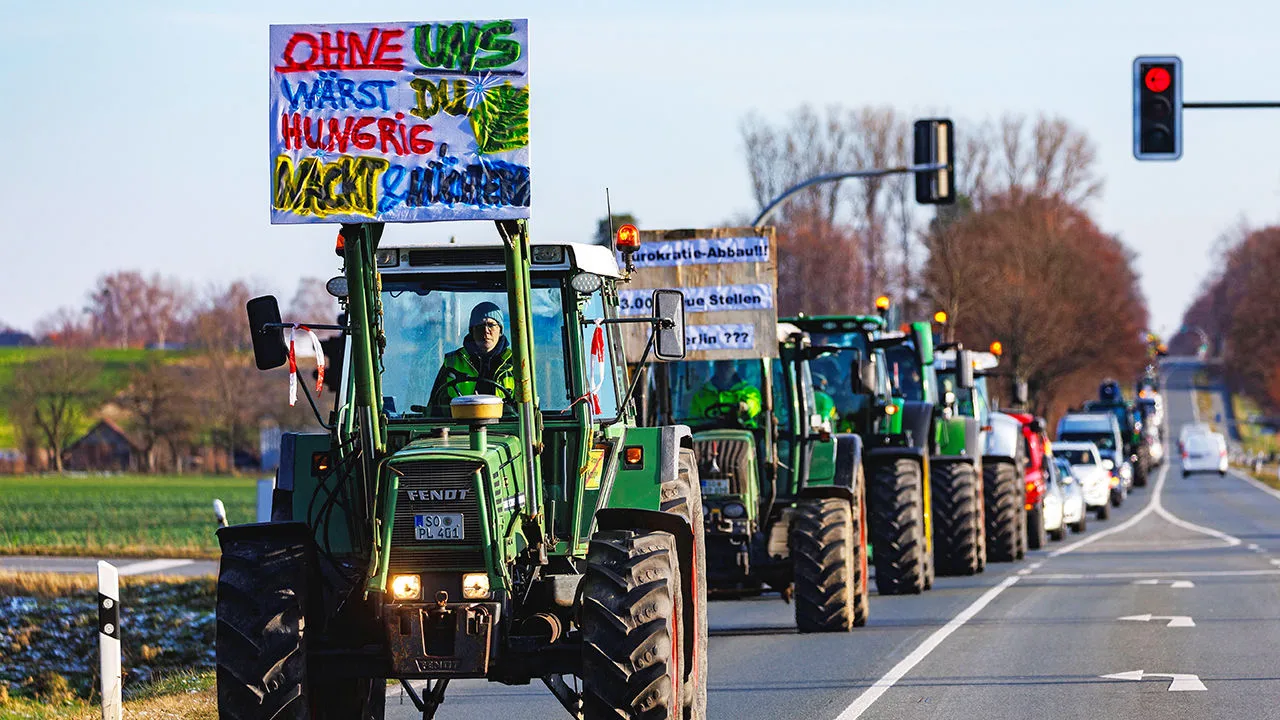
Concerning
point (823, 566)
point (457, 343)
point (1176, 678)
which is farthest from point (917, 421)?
point (457, 343)

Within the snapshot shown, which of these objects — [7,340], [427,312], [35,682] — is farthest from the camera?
[7,340]

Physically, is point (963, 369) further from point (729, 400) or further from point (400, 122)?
point (400, 122)

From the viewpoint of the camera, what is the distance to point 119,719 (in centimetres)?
1106

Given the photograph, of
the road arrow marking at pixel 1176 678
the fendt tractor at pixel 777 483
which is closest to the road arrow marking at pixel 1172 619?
the fendt tractor at pixel 777 483

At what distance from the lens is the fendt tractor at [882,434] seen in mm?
20453

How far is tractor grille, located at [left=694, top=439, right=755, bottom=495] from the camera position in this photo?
17219 millimetres

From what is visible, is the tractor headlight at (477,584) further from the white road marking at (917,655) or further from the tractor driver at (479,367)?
the white road marking at (917,655)

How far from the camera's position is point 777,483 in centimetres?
1809

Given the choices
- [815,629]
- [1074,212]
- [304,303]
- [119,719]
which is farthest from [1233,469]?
[119,719]

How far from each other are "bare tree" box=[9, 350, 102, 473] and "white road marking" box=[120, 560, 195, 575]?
2200 inches

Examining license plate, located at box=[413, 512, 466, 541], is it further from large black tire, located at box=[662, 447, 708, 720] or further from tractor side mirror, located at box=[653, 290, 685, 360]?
tractor side mirror, located at box=[653, 290, 685, 360]

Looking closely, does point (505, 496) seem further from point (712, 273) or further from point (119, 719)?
point (712, 273)

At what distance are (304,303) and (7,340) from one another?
1699 inches

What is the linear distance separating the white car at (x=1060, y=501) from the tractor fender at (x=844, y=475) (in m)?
16.8
